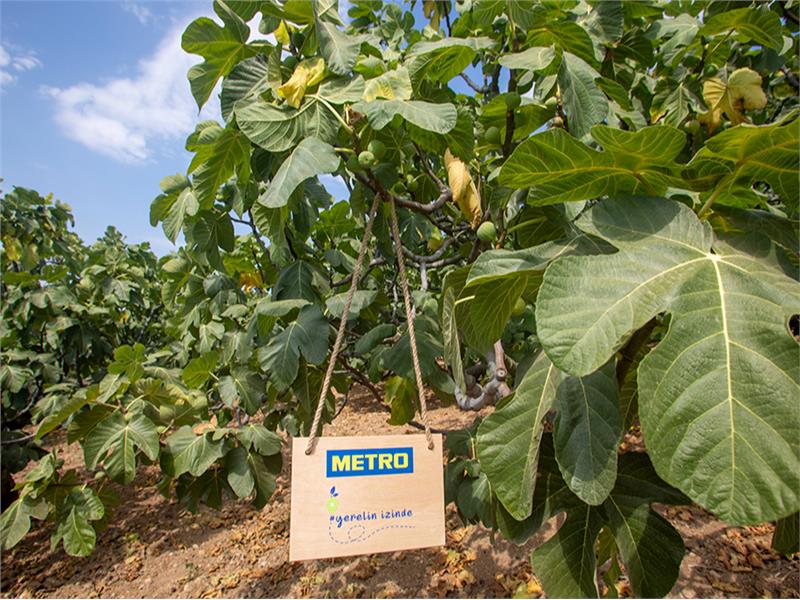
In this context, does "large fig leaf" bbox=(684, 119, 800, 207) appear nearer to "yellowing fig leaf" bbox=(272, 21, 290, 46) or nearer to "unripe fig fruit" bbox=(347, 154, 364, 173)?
"unripe fig fruit" bbox=(347, 154, 364, 173)

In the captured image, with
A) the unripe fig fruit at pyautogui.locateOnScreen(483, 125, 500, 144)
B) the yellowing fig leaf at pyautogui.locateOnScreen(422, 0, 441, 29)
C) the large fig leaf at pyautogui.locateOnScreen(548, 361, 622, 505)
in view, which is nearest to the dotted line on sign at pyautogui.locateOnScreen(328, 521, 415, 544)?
the large fig leaf at pyautogui.locateOnScreen(548, 361, 622, 505)

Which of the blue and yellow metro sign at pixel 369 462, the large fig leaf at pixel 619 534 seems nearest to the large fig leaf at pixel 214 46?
the blue and yellow metro sign at pixel 369 462

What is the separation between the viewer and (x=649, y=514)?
883 millimetres

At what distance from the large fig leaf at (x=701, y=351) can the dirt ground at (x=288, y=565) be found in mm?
2206

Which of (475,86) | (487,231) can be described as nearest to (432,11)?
(475,86)

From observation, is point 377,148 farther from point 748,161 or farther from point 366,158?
point 748,161

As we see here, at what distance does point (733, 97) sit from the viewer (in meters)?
1.54

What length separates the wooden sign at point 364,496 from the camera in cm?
92

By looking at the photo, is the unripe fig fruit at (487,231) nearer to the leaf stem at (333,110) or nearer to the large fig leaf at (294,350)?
the leaf stem at (333,110)

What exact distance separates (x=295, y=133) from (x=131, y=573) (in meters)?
A: 3.63

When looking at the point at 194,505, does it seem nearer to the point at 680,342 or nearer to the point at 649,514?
the point at 649,514

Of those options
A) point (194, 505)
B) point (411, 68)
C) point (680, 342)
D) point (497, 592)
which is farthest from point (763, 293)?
point (497, 592)

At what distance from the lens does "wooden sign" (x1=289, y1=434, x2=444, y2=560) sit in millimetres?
924

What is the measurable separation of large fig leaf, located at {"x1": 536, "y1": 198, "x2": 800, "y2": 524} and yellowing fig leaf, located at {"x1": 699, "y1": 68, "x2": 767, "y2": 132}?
113cm
